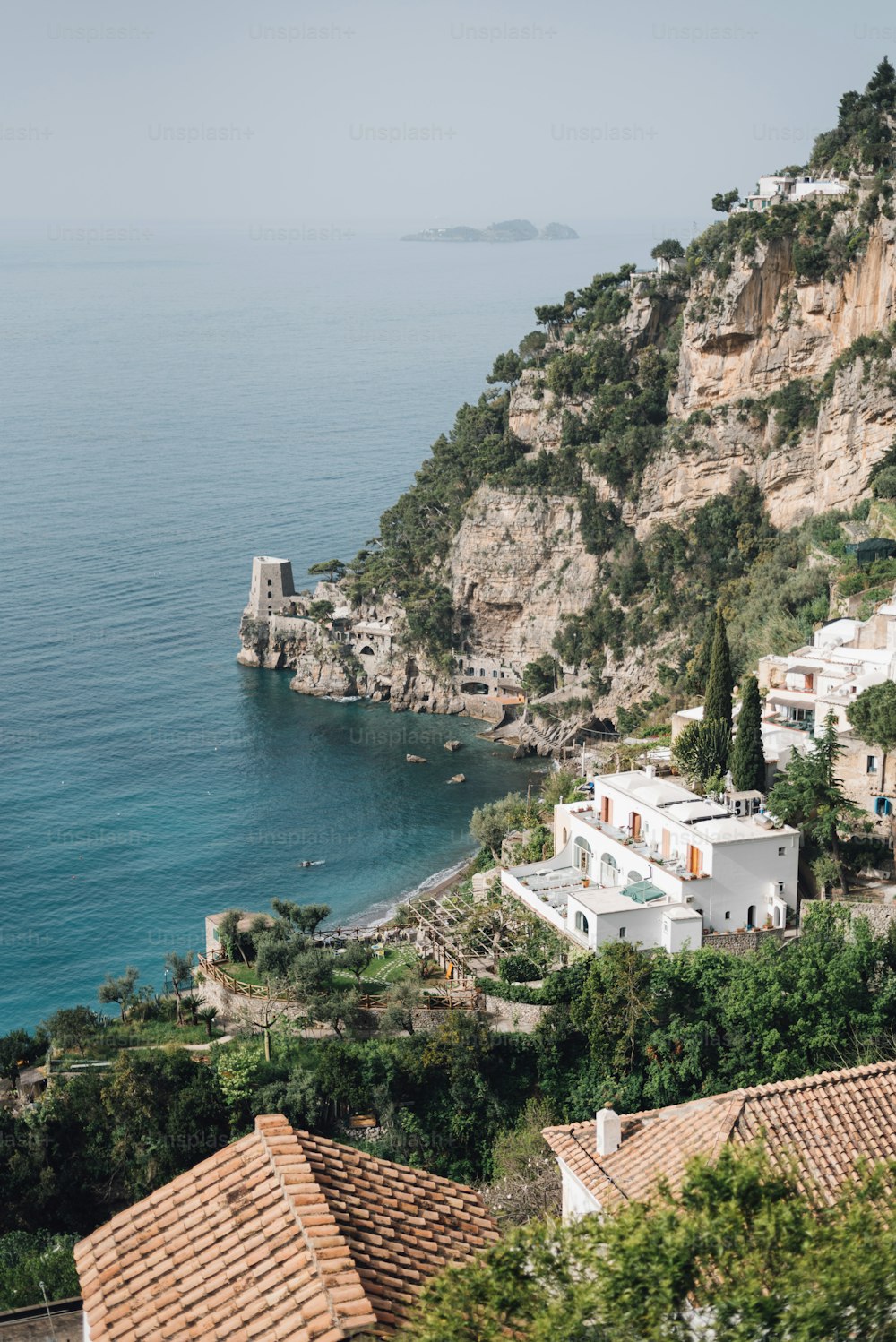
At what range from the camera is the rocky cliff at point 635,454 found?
6191cm

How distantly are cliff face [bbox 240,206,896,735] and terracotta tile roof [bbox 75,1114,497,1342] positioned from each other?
171ft

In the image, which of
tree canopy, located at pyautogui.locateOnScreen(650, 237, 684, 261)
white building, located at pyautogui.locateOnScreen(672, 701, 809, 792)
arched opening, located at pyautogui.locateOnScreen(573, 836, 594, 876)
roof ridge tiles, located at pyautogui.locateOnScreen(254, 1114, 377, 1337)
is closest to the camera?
roof ridge tiles, located at pyautogui.locateOnScreen(254, 1114, 377, 1337)

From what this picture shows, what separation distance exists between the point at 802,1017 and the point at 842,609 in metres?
20.6

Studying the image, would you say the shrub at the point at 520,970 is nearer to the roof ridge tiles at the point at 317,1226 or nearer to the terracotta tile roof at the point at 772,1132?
the terracotta tile roof at the point at 772,1132

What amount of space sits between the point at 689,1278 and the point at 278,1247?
268 cm

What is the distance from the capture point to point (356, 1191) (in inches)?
434

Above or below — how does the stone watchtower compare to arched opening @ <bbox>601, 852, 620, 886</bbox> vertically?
above

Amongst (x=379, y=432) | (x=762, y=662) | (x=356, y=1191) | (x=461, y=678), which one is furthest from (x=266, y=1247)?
(x=379, y=432)

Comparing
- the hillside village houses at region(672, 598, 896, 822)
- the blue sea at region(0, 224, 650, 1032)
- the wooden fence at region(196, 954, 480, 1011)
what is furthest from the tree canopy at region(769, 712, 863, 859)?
the blue sea at region(0, 224, 650, 1032)

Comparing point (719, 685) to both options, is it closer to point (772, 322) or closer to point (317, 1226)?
point (317, 1226)

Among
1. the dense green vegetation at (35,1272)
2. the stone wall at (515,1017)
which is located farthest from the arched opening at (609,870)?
the dense green vegetation at (35,1272)

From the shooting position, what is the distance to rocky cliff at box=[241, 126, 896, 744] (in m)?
61.9

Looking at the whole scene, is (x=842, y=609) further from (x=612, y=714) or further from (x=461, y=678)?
(x=461, y=678)

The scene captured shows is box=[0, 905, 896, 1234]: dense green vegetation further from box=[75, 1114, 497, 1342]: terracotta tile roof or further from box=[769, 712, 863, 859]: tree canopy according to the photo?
box=[75, 1114, 497, 1342]: terracotta tile roof
